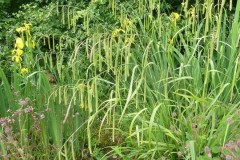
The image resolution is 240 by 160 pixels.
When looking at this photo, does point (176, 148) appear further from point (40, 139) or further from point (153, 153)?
point (40, 139)

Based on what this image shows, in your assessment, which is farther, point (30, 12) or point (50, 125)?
point (30, 12)

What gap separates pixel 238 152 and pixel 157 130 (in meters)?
0.57

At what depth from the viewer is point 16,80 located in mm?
2707

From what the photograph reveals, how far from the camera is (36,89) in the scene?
9.07 feet

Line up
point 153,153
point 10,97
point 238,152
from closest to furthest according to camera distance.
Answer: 1. point 238,152
2. point 153,153
3. point 10,97

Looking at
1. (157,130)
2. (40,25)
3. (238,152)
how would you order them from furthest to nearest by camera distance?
(40,25) < (157,130) < (238,152)

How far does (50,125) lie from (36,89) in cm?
27

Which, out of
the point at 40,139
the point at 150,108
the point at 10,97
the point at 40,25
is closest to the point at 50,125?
the point at 40,139

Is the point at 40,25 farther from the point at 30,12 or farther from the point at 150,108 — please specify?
the point at 150,108

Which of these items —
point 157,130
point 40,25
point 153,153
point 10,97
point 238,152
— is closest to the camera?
point 238,152

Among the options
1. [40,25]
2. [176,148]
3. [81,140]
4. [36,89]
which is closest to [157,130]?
[176,148]

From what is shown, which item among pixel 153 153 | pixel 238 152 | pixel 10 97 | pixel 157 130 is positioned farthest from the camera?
pixel 10 97

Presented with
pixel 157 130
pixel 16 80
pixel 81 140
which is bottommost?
pixel 81 140

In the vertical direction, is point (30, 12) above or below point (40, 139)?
above
